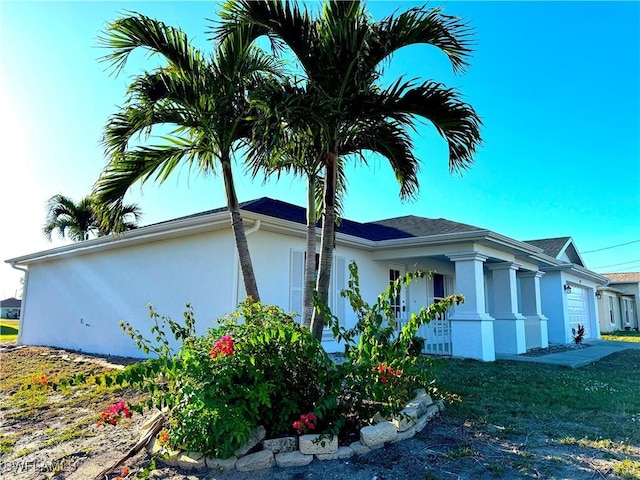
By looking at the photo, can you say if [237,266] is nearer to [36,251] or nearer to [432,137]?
[432,137]

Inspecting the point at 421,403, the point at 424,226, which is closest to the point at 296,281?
the point at 421,403

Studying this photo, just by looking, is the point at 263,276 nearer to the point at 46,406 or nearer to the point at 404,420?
the point at 46,406

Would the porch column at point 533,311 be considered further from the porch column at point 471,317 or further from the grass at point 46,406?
the grass at point 46,406

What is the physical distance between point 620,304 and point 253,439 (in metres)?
36.3

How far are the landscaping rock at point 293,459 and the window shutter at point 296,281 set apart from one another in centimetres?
542

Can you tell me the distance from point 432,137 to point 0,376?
30.1 ft

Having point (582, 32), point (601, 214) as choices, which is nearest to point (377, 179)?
point (582, 32)

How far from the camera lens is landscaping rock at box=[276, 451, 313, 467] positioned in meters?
3.36

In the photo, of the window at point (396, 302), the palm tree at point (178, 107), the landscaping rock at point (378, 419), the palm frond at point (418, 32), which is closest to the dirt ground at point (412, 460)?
the landscaping rock at point (378, 419)

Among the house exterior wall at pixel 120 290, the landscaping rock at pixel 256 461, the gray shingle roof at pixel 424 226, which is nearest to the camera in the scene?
the landscaping rock at pixel 256 461

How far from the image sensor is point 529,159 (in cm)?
1352

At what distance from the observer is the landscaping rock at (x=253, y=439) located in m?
3.42

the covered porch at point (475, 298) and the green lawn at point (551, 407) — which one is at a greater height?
the covered porch at point (475, 298)

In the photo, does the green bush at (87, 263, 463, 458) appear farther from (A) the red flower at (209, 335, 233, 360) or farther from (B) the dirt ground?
(B) the dirt ground
